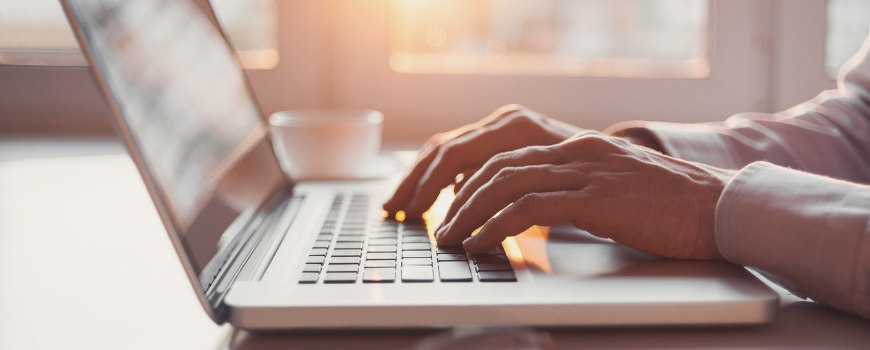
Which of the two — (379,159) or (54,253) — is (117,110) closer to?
(54,253)

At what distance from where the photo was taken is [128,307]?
0.37 m

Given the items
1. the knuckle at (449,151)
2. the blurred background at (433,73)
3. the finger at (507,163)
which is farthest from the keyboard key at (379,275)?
the blurred background at (433,73)

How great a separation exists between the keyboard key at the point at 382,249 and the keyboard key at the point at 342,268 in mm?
43

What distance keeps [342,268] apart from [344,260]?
2 centimetres

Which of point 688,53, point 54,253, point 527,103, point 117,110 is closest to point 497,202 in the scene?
point 117,110

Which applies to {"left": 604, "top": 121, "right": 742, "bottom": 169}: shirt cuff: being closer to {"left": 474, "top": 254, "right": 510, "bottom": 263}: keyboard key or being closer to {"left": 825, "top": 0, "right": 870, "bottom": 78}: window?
{"left": 474, "top": 254, "right": 510, "bottom": 263}: keyboard key

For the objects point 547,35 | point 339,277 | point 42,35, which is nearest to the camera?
point 339,277

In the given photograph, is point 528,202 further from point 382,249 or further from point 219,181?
point 219,181

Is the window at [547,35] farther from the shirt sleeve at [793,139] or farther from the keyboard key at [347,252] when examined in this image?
the keyboard key at [347,252]

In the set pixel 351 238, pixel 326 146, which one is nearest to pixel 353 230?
pixel 351 238

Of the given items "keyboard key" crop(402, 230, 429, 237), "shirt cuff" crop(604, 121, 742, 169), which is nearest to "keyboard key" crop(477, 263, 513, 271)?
"keyboard key" crop(402, 230, 429, 237)

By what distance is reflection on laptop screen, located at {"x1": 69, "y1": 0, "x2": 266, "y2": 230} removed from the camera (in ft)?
1.08

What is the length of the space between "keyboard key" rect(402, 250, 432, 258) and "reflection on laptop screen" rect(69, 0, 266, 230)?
0.50ft

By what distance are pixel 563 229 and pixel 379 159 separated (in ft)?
1.50
